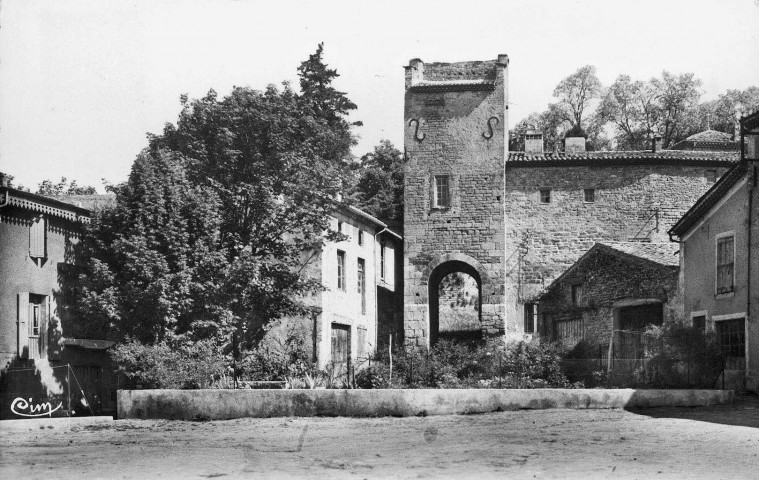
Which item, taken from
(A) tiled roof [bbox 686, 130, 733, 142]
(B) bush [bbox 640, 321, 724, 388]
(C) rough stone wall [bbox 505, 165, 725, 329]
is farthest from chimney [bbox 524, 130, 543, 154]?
(B) bush [bbox 640, 321, 724, 388]

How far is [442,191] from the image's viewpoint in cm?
3525

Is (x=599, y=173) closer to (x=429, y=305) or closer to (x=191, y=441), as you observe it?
(x=429, y=305)

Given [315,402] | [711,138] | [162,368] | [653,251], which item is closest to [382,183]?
[711,138]

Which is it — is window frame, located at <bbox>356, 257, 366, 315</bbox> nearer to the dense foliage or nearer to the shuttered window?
the shuttered window

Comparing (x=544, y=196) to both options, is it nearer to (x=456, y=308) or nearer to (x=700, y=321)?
(x=456, y=308)

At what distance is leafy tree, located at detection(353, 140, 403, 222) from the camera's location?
41.3m

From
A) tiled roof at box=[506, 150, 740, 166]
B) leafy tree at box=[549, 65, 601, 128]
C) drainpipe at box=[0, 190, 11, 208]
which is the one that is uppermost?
leafy tree at box=[549, 65, 601, 128]

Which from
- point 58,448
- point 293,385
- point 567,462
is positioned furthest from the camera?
point 293,385

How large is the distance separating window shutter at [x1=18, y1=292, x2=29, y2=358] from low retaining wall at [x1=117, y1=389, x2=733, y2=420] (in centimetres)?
437

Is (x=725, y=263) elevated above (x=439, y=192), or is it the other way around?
(x=439, y=192)

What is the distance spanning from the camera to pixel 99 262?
65.8 ft

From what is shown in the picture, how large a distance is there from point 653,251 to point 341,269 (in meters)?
10.1

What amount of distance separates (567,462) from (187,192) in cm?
1291

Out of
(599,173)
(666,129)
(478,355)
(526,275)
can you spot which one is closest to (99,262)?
(478,355)
